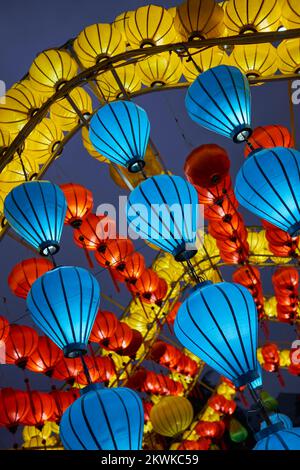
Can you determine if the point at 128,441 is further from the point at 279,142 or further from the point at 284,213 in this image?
the point at 279,142

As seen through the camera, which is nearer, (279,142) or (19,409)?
(279,142)

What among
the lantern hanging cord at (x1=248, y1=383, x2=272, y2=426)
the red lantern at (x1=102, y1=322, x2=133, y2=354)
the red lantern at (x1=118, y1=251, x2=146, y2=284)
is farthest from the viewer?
the red lantern at (x1=118, y1=251, x2=146, y2=284)

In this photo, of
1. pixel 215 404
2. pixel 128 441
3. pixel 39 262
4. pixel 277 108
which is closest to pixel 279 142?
pixel 39 262

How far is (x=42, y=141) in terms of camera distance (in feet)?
16.6

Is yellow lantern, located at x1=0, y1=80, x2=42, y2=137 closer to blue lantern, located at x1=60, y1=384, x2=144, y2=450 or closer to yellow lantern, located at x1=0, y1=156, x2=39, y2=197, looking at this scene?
yellow lantern, located at x1=0, y1=156, x2=39, y2=197

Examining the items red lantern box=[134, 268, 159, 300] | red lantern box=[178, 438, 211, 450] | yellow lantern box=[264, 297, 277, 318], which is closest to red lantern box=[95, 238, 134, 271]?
red lantern box=[134, 268, 159, 300]

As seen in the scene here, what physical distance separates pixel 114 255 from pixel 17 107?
2.10m

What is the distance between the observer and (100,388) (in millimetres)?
2602

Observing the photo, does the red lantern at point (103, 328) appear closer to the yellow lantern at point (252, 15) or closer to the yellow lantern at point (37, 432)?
the yellow lantern at point (252, 15)

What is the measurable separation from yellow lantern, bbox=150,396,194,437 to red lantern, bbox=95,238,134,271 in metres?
2.37

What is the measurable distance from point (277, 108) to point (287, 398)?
12.8 meters

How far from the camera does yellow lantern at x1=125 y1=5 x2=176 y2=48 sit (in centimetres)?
427

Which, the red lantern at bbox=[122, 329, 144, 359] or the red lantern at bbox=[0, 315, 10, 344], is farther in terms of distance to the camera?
the red lantern at bbox=[122, 329, 144, 359]

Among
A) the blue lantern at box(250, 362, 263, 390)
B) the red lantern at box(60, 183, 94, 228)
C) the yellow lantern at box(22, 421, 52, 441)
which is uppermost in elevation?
the red lantern at box(60, 183, 94, 228)
